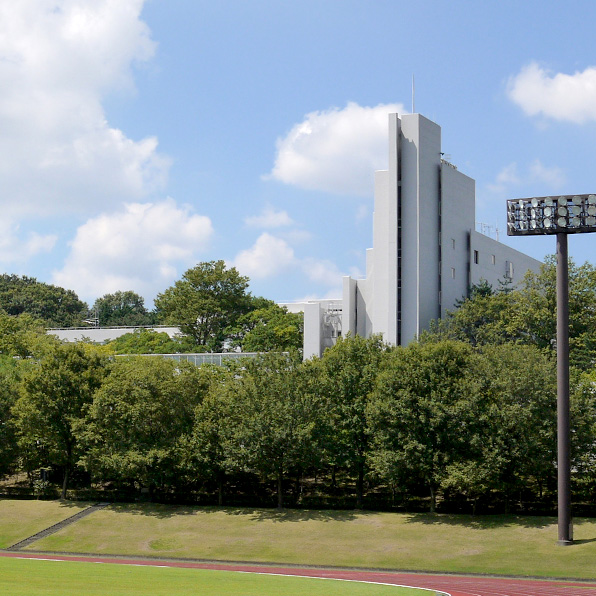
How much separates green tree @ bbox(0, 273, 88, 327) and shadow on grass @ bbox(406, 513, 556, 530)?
117 m

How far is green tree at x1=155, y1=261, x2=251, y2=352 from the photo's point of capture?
111 m

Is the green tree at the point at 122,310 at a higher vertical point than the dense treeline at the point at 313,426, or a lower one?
higher

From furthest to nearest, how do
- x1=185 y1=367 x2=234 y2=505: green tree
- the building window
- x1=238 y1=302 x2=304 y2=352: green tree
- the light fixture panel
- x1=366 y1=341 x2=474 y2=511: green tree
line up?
x1=238 y1=302 x2=304 y2=352: green tree < the building window < x1=185 y1=367 x2=234 y2=505: green tree < x1=366 y1=341 x2=474 y2=511: green tree < the light fixture panel

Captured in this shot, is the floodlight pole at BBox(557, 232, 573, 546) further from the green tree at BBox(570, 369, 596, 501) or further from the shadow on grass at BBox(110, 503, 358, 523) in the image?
the shadow on grass at BBox(110, 503, 358, 523)

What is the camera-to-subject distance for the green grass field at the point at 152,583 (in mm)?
28466

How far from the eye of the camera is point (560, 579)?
40.6 metres

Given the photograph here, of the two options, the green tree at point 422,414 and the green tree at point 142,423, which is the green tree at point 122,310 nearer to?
the green tree at point 142,423

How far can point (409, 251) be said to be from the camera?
75.2m

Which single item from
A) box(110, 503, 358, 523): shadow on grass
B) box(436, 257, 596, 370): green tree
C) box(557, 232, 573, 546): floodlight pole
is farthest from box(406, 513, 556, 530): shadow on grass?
box(436, 257, 596, 370): green tree

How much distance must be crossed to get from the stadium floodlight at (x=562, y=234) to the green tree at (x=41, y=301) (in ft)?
408

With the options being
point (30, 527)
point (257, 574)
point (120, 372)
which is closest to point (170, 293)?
point (120, 372)

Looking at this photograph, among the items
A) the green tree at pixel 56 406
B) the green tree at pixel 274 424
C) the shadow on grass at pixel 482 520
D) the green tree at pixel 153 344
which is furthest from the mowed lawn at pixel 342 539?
the green tree at pixel 153 344

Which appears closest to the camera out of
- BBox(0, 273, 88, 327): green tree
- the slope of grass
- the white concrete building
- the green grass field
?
the green grass field

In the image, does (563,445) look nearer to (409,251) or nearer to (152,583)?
(152,583)
